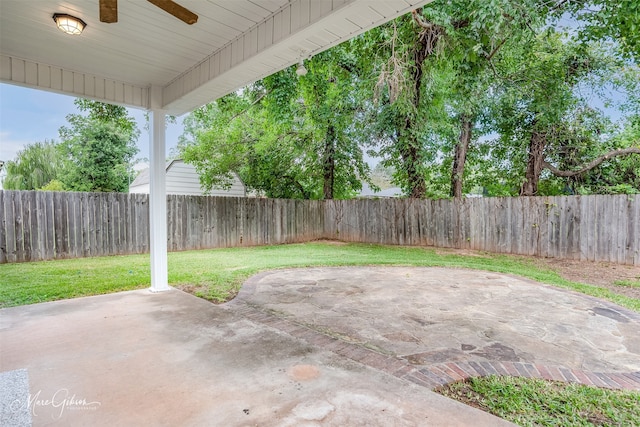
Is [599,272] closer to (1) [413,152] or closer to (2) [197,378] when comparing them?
(1) [413,152]

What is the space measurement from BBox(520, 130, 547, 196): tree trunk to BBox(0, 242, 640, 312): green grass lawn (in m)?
2.61

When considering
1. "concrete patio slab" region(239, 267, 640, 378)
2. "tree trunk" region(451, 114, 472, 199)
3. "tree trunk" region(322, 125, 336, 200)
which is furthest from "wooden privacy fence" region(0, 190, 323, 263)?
"tree trunk" region(451, 114, 472, 199)

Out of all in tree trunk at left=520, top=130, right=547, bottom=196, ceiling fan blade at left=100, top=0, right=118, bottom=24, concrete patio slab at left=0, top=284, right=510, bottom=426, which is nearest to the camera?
concrete patio slab at left=0, top=284, right=510, bottom=426

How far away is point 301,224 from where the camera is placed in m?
10.4

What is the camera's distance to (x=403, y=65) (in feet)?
20.7

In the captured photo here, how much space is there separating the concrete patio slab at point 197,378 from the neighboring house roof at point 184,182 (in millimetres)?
9908

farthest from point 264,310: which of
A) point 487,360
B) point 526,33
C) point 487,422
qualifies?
point 526,33

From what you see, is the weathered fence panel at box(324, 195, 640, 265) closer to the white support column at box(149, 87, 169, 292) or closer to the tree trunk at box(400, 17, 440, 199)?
the tree trunk at box(400, 17, 440, 199)

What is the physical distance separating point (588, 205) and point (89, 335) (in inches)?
317

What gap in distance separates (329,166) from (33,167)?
50.6 feet

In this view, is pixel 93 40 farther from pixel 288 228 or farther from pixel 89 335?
pixel 288 228

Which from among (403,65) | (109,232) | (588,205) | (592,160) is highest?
(403,65)

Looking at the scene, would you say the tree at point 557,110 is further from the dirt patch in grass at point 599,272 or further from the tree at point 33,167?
the tree at point 33,167

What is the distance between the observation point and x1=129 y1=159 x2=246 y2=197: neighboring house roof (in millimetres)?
12398
